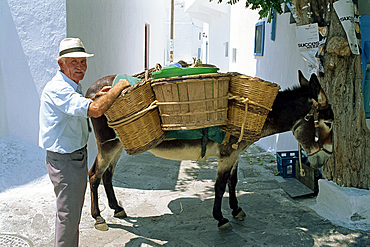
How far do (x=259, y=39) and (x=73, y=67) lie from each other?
7.00m

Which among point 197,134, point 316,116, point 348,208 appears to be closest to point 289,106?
point 316,116

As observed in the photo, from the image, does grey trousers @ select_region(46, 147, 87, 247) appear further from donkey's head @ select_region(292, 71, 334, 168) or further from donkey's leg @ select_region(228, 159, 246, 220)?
donkey's head @ select_region(292, 71, 334, 168)

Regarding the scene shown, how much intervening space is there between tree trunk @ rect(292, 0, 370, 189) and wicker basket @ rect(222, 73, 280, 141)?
146 cm

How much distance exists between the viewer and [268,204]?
15.3ft

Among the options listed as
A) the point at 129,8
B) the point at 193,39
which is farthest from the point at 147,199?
the point at 193,39

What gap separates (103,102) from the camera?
2.64m

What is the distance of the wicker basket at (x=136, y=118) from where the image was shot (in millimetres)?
3029

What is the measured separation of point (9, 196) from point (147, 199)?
1924mm

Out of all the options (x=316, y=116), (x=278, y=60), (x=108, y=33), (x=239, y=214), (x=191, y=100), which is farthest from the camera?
(x=108, y=33)

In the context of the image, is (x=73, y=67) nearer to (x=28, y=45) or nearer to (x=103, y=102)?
(x=103, y=102)

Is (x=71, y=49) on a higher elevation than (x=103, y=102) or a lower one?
higher

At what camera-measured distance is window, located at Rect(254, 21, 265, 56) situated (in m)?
8.42

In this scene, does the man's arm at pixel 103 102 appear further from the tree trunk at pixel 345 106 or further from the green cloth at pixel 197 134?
the tree trunk at pixel 345 106

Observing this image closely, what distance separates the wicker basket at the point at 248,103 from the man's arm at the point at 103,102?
1.16 m
